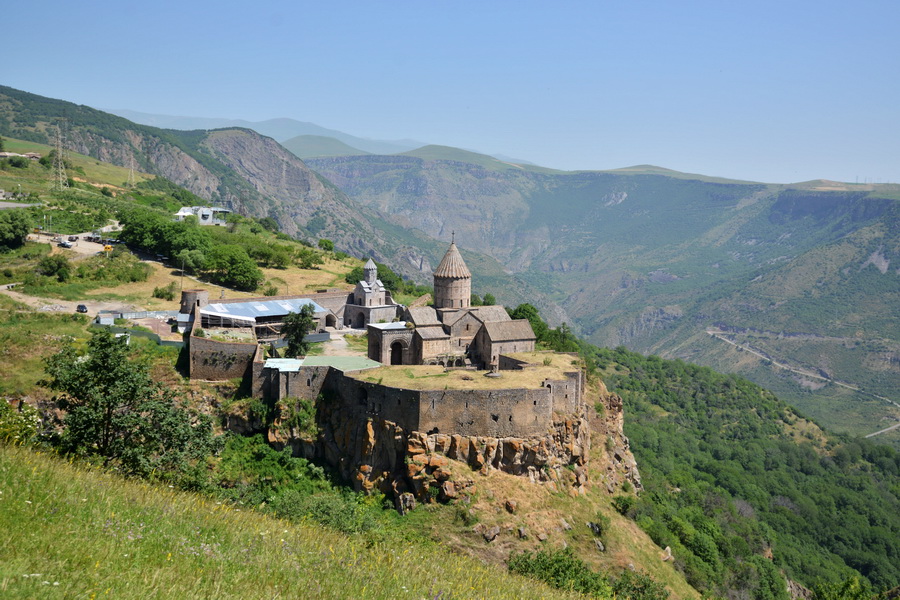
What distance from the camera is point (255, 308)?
5106cm

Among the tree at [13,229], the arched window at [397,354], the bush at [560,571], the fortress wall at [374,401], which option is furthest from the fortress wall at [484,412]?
the tree at [13,229]

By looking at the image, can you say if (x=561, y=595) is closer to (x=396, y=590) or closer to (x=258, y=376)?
(x=396, y=590)

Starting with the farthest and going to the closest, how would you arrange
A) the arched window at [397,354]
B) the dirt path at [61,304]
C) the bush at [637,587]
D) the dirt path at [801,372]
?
the dirt path at [801,372], the dirt path at [61,304], the arched window at [397,354], the bush at [637,587]

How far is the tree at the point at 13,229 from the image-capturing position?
2420 inches

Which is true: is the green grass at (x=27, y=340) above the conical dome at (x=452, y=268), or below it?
below

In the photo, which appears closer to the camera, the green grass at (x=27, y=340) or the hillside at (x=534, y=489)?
the hillside at (x=534, y=489)

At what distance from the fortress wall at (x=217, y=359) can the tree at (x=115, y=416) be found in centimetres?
1570

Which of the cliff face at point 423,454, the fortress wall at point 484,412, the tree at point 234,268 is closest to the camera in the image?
the cliff face at point 423,454

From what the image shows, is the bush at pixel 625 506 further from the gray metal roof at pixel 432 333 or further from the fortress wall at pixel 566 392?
the gray metal roof at pixel 432 333

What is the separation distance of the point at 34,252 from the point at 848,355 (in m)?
163

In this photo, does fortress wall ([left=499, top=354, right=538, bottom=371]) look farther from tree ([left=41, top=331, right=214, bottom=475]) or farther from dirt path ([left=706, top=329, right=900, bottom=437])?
dirt path ([left=706, top=329, right=900, bottom=437])

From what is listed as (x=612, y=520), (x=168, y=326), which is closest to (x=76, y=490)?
(x=612, y=520)

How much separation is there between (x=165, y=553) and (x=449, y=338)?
35.1 m

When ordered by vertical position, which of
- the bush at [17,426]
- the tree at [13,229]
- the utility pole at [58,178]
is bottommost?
the bush at [17,426]
